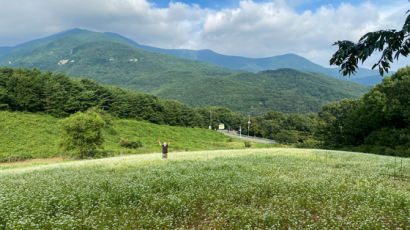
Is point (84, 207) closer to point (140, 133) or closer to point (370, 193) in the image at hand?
point (370, 193)

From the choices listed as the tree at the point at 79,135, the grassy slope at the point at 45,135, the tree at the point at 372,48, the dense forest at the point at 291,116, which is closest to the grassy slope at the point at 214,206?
the tree at the point at 372,48

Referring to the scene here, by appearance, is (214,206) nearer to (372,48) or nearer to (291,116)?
(372,48)

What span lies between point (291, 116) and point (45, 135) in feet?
470

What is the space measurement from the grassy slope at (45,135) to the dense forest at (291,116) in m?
9.01

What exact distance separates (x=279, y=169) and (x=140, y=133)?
3150 inches

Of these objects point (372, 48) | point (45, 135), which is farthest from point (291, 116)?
point (372, 48)

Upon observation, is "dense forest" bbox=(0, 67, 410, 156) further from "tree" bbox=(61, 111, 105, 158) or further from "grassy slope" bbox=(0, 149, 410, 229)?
"tree" bbox=(61, 111, 105, 158)

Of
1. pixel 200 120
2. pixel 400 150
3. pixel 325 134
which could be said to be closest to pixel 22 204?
pixel 400 150

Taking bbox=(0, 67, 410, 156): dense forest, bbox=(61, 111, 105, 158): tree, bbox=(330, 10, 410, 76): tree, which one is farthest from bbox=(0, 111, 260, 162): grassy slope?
bbox=(330, 10, 410, 76): tree

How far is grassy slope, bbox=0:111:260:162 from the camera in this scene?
176 feet

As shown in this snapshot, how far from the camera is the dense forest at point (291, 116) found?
154 feet

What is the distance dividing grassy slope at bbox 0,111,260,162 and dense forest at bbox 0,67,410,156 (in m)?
9.01

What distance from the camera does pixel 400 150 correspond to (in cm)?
4169

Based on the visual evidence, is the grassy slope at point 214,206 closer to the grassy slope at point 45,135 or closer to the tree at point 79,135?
the tree at point 79,135
